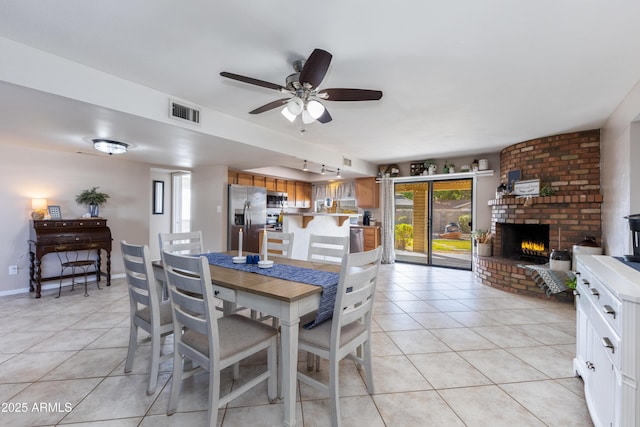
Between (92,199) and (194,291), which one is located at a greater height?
(92,199)

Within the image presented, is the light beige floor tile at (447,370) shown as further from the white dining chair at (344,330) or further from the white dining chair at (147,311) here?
the white dining chair at (147,311)

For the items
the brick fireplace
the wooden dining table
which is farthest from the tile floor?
the brick fireplace

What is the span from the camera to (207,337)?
63.7 inches

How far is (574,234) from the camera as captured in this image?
12.8 feet

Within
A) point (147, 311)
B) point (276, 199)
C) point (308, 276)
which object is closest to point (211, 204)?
point (276, 199)

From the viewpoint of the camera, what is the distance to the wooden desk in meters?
3.74

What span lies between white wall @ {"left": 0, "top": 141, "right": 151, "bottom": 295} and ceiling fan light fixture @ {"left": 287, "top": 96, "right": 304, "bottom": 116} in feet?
13.3

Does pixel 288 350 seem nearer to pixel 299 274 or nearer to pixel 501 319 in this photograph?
pixel 299 274

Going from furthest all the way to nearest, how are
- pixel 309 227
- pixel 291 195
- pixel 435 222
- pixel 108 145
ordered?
1. pixel 291 195
2. pixel 435 222
3. pixel 309 227
4. pixel 108 145

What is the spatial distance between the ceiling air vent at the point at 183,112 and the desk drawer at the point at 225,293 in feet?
6.37

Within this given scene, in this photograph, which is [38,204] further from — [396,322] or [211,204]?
[396,322]

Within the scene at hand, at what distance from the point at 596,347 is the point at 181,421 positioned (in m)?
2.31

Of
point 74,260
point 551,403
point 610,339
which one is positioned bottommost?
point 551,403

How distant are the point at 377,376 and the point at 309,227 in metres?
3.00
